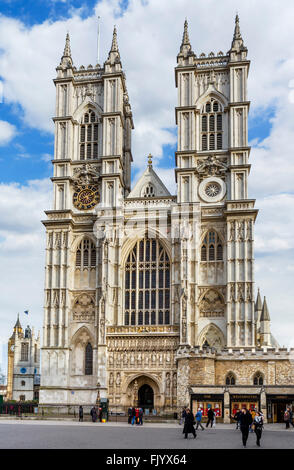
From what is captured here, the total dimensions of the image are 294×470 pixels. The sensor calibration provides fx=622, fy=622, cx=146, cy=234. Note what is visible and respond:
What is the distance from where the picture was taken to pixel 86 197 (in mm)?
58688

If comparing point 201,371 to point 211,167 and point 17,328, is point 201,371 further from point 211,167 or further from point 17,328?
point 17,328

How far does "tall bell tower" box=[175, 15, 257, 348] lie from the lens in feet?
172

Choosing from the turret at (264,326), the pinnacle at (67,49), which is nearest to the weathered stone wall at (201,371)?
the pinnacle at (67,49)

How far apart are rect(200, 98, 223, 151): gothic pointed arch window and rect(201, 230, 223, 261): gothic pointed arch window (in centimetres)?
861

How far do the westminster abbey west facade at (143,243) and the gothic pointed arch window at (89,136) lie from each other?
0.11 meters

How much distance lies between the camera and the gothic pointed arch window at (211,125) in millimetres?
58312

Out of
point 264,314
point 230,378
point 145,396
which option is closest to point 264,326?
point 264,314

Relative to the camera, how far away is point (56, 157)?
60156 millimetres

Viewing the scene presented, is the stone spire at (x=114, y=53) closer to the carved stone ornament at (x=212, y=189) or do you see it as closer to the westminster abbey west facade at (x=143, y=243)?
the westminster abbey west facade at (x=143, y=243)

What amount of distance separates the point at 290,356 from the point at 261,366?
2169 mm

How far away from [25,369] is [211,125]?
201 ft

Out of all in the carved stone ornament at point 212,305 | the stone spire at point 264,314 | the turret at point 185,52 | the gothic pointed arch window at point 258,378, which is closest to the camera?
the gothic pointed arch window at point 258,378

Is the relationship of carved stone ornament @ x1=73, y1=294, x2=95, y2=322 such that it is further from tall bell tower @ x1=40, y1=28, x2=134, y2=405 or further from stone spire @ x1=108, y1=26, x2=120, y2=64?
stone spire @ x1=108, y1=26, x2=120, y2=64

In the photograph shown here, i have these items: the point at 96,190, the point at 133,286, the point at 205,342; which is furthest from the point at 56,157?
the point at 205,342
